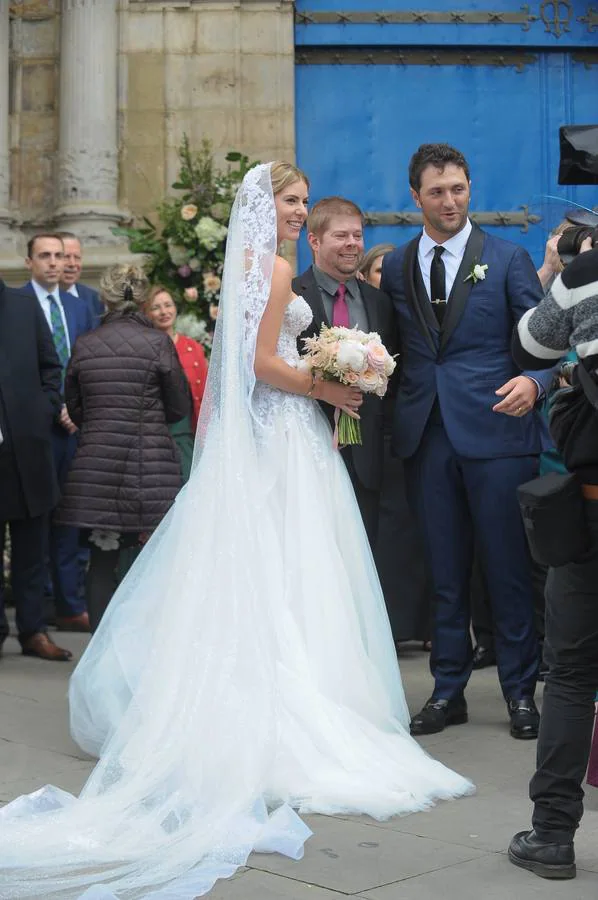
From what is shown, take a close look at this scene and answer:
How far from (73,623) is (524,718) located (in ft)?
11.5

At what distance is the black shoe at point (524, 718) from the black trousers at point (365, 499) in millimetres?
943

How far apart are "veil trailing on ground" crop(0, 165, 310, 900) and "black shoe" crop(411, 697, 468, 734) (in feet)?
3.22

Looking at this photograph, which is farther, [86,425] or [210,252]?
[210,252]

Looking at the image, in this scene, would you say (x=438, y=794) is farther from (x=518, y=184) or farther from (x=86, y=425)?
(x=518, y=184)

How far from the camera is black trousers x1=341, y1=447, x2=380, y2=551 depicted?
18.5ft

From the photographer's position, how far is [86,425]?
265 inches

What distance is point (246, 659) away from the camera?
450 centimetres

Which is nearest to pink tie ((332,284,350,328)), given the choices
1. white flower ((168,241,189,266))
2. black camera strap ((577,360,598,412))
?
black camera strap ((577,360,598,412))

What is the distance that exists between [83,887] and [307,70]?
7.93 meters

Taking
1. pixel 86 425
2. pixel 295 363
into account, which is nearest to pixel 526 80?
pixel 86 425

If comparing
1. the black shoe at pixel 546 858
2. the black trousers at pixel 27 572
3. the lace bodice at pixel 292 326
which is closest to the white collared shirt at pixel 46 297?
the black trousers at pixel 27 572

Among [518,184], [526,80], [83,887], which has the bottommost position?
[83,887]

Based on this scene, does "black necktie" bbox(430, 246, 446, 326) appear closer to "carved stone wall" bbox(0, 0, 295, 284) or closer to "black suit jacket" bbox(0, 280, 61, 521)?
"black suit jacket" bbox(0, 280, 61, 521)

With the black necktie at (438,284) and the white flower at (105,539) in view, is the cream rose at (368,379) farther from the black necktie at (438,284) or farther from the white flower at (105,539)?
the white flower at (105,539)
